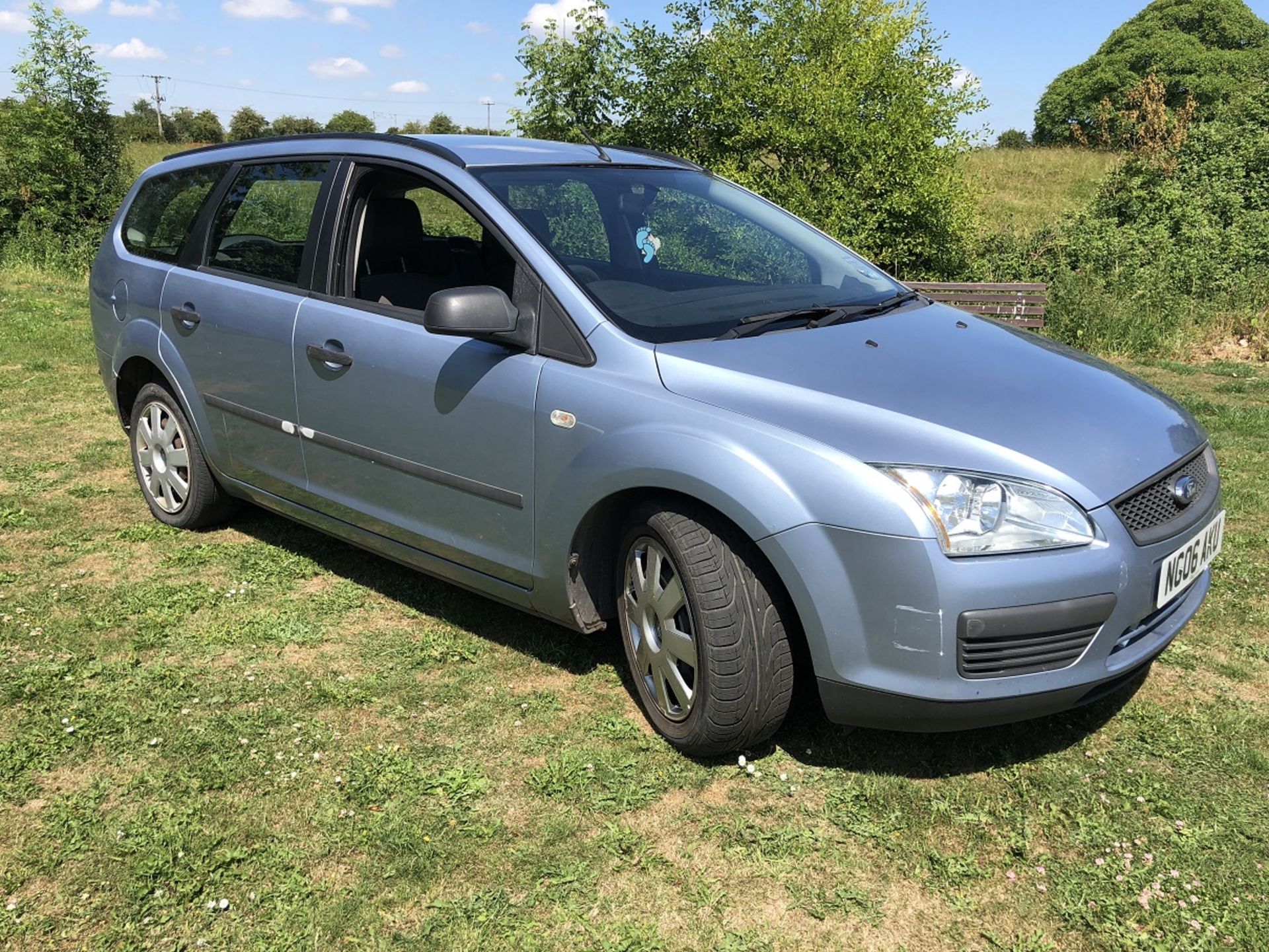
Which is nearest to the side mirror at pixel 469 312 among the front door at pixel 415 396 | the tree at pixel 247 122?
the front door at pixel 415 396

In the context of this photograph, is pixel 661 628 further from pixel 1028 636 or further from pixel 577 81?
pixel 577 81

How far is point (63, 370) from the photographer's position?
8.88 metres

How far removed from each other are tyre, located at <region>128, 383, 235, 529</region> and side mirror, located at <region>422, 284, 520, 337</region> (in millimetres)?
2149

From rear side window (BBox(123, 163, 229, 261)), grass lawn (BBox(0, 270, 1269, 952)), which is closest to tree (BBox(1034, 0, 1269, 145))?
rear side window (BBox(123, 163, 229, 261))

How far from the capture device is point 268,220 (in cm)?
447

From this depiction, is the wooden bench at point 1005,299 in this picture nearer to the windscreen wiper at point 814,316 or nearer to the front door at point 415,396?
the windscreen wiper at point 814,316

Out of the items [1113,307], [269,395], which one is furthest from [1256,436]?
[269,395]

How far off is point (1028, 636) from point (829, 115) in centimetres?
1100

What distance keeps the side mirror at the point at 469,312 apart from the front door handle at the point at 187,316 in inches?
70.8

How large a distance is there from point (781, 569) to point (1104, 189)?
14.6 meters

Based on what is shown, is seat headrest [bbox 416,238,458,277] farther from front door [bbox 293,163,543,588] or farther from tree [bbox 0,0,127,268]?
tree [bbox 0,0,127,268]

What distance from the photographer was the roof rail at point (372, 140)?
3795mm

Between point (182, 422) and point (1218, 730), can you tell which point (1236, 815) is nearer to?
point (1218, 730)

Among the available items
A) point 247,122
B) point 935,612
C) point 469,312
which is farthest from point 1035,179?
point 247,122
